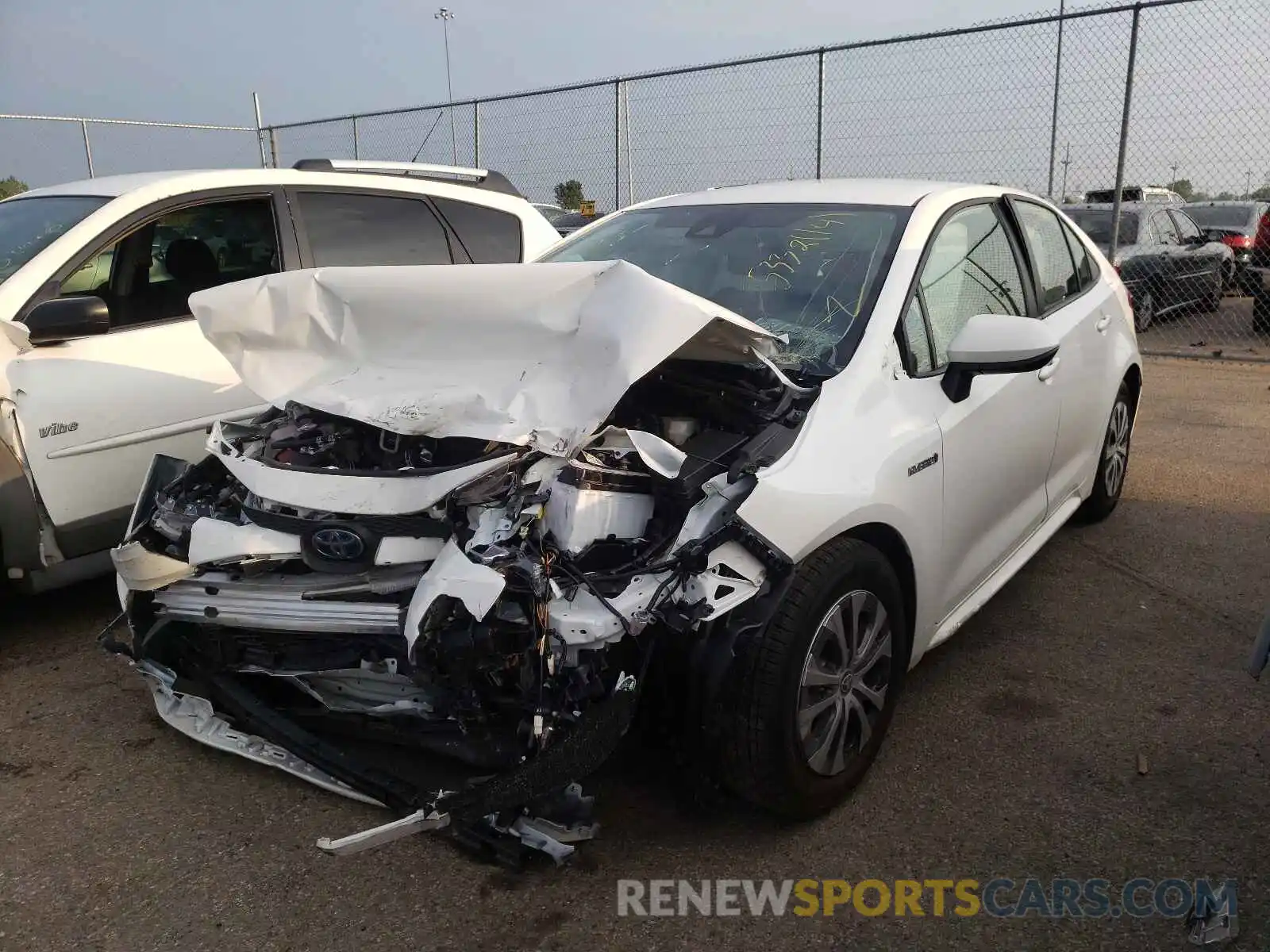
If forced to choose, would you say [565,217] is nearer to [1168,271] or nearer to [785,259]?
[1168,271]

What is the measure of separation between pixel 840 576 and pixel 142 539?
194 cm

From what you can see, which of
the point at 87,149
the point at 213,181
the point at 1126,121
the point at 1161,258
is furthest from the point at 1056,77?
the point at 87,149

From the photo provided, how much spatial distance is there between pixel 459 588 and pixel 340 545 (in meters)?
0.46

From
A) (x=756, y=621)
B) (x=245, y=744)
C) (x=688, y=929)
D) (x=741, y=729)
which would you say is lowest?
(x=688, y=929)

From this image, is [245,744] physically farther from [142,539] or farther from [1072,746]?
[1072,746]

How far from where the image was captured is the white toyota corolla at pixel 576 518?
2.22 metres

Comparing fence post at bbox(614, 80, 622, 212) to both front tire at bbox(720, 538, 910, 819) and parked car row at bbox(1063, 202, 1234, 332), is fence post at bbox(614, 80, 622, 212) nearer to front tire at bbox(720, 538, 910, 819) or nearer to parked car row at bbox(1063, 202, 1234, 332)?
parked car row at bbox(1063, 202, 1234, 332)

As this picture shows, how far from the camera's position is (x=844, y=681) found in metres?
2.50

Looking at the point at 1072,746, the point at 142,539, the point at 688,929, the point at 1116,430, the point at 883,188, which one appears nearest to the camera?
the point at 688,929

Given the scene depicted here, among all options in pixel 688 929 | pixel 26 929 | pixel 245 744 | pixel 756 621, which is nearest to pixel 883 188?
pixel 756 621

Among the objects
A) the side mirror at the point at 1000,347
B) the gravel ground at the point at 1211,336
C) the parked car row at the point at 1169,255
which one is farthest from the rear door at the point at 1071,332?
the gravel ground at the point at 1211,336

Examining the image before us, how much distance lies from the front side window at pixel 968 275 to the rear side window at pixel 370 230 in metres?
2.71

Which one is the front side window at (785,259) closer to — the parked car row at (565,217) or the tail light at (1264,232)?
the parked car row at (565,217)

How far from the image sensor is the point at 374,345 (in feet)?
9.32
